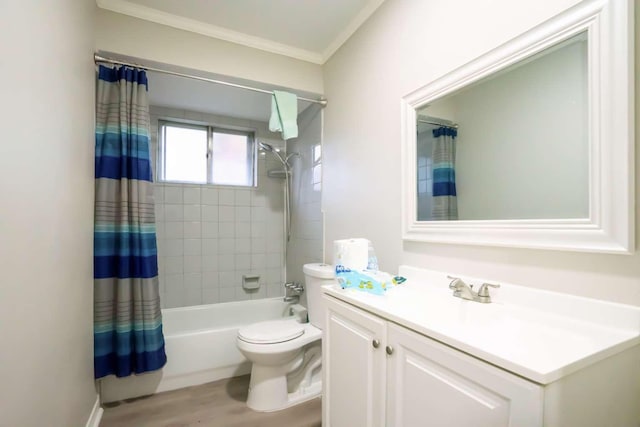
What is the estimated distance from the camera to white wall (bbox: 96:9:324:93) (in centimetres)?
179

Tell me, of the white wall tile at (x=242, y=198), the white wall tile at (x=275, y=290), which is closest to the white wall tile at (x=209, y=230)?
the white wall tile at (x=242, y=198)

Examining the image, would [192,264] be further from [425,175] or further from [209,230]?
[425,175]

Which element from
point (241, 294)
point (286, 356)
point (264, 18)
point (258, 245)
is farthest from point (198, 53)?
point (241, 294)

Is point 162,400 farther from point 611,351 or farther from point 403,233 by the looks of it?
point 611,351

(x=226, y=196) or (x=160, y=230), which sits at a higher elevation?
(x=226, y=196)

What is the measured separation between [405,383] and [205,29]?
2284 mm

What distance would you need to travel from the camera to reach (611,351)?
0.69 m

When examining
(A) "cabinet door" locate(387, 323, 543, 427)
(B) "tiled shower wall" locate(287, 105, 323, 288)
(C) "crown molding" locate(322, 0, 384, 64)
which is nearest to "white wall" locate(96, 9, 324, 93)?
(C) "crown molding" locate(322, 0, 384, 64)

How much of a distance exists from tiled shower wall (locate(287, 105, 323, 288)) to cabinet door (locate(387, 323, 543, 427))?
4.93ft

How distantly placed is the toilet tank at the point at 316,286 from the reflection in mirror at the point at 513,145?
2.56 feet

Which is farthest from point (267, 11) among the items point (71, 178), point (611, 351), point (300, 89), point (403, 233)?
point (611, 351)

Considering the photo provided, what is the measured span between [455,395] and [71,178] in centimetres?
170

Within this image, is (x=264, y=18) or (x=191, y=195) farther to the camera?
(x=191, y=195)

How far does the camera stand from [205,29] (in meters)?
1.97
